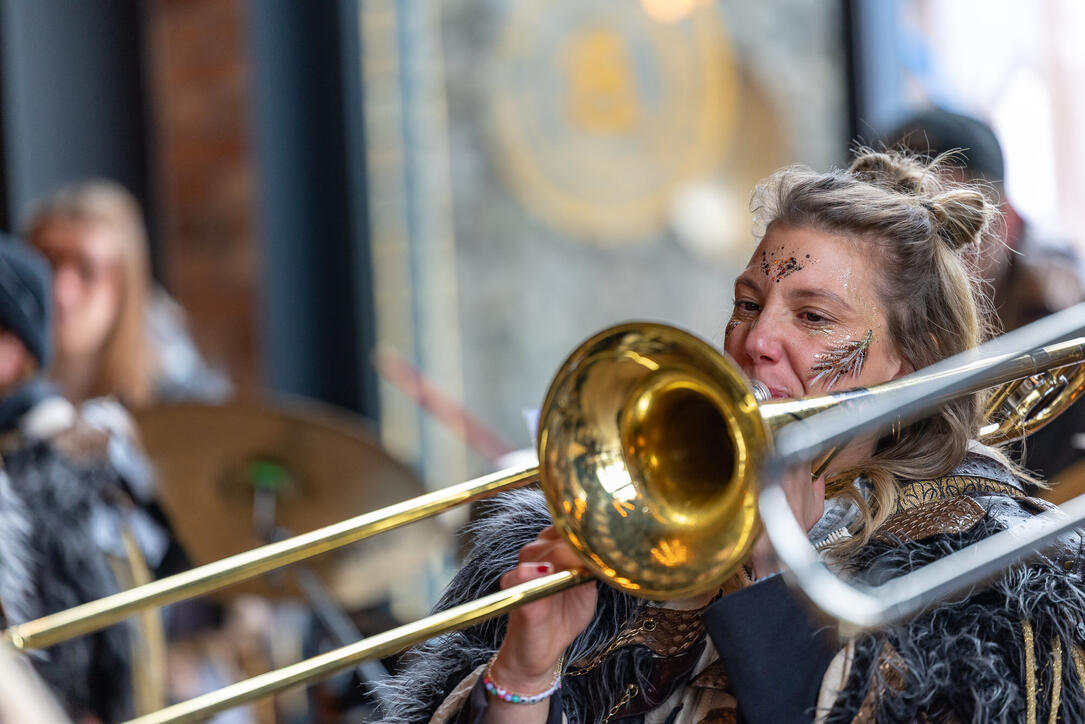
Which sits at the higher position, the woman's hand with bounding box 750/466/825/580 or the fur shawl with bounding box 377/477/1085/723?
the woman's hand with bounding box 750/466/825/580

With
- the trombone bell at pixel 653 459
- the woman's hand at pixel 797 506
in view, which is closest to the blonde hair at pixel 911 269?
the woman's hand at pixel 797 506

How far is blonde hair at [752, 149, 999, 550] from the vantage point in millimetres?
1639

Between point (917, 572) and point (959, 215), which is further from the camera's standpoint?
point (959, 215)

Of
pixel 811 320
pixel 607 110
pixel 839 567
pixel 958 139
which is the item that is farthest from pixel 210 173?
pixel 839 567

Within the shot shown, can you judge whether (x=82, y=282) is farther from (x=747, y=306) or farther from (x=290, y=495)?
(x=747, y=306)

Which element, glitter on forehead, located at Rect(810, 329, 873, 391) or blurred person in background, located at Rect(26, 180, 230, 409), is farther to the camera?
blurred person in background, located at Rect(26, 180, 230, 409)

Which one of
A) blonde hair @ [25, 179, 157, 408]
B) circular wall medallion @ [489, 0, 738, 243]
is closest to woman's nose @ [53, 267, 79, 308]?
blonde hair @ [25, 179, 157, 408]

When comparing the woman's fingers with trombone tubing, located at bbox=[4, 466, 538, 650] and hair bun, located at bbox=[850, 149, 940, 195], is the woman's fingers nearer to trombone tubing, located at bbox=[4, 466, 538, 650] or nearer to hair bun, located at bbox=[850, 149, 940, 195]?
trombone tubing, located at bbox=[4, 466, 538, 650]

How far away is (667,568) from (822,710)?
234 mm

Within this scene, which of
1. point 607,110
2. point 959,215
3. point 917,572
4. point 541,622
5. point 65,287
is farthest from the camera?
point 607,110

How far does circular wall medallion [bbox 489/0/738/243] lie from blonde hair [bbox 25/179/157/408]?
1.54 meters

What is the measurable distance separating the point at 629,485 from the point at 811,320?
13.4 inches

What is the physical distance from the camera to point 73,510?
2.81 metres

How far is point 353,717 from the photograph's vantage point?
261 centimetres
